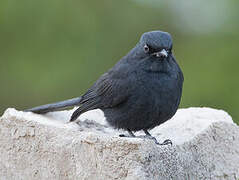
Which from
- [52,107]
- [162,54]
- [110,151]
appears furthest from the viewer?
[52,107]

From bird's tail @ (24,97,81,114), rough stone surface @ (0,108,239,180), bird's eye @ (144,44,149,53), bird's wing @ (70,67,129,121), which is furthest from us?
bird's tail @ (24,97,81,114)

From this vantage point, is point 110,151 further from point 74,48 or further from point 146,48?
point 74,48

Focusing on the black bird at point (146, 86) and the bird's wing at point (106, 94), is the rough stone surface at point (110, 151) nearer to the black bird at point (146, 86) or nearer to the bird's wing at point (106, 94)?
the bird's wing at point (106, 94)

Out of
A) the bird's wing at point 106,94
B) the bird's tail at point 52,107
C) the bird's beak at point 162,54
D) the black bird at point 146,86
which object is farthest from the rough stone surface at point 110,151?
the bird's beak at point 162,54

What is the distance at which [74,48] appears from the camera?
1030 centimetres

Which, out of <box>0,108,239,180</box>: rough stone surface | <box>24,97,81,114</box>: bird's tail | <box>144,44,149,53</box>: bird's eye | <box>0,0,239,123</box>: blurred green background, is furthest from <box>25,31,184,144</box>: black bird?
<box>0,0,239,123</box>: blurred green background

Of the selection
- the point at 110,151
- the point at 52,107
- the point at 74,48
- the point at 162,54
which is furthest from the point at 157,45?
the point at 74,48

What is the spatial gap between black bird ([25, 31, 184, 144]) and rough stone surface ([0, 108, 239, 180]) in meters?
0.40

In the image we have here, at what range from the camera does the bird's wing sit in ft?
24.0

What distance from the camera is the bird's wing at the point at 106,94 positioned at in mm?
7324

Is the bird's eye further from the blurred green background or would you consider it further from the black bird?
the blurred green background

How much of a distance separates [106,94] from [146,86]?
2.35 ft

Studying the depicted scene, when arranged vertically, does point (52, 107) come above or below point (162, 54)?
below

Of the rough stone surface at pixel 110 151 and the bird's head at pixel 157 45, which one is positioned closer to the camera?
the rough stone surface at pixel 110 151
